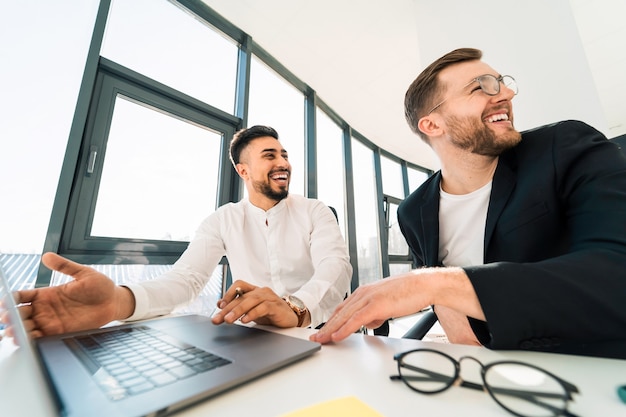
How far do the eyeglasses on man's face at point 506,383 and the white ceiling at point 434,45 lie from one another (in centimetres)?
169

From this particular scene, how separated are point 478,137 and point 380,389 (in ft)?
3.13

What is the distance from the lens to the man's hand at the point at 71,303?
1.84 feet

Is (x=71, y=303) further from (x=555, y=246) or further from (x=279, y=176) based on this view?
(x=555, y=246)

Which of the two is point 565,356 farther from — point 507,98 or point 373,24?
point 373,24

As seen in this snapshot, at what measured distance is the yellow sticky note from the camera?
227 mm

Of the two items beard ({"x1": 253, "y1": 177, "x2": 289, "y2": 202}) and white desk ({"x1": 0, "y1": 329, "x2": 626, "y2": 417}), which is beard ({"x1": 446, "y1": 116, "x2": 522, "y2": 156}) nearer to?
white desk ({"x1": 0, "y1": 329, "x2": 626, "y2": 417})

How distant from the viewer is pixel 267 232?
4.24ft

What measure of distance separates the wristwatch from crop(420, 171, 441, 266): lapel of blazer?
0.51m

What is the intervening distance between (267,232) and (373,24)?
2276mm

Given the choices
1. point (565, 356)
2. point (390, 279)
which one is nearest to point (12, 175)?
point (390, 279)

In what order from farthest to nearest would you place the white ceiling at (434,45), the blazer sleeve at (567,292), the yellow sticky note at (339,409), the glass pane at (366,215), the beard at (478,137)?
the glass pane at (366,215)
the white ceiling at (434,45)
the beard at (478,137)
the blazer sleeve at (567,292)
the yellow sticky note at (339,409)

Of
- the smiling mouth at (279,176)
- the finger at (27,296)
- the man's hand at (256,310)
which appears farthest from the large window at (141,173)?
the man's hand at (256,310)

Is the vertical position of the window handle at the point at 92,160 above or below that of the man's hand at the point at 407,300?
above

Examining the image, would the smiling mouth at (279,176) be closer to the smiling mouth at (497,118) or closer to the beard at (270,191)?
the beard at (270,191)
